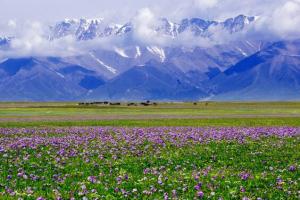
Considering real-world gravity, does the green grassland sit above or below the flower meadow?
above

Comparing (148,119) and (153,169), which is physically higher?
(148,119)

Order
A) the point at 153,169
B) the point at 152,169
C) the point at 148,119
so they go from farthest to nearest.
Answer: the point at 148,119 → the point at 152,169 → the point at 153,169

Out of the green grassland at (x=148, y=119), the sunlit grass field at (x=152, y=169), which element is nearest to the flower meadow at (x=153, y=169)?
the sunlit grass field at (x=152, y=169)

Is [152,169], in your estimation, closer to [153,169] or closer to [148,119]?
[153,169]

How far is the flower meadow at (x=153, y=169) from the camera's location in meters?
14.8

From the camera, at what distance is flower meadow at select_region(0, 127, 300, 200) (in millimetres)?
14812

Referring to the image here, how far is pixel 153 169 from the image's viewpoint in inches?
756

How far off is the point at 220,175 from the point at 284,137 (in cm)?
1697

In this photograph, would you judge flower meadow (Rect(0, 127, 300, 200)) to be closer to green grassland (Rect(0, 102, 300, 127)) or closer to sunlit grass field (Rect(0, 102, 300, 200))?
sunlit grass field (Rect(0, 102, 300, 200))

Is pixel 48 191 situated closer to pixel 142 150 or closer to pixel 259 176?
pixel 259 176

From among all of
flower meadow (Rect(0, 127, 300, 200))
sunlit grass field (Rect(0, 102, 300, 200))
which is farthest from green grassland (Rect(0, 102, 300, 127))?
flower meadow (Rect(0, 127, 300, 200))

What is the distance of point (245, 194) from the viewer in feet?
48.1

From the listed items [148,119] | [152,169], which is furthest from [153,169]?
[148,119]

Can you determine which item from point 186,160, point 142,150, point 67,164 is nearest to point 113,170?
point 67,164
